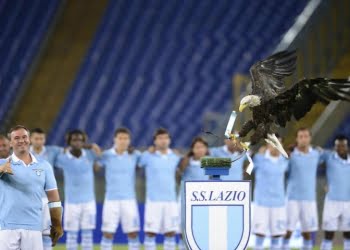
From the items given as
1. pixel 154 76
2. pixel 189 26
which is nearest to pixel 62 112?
pixel 154 76

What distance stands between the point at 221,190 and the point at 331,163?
3245mm

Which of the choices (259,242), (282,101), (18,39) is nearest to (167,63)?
(18,39)

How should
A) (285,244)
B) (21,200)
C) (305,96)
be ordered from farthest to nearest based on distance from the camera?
1. (285,244)
2. (305,96)
3. (21,200)

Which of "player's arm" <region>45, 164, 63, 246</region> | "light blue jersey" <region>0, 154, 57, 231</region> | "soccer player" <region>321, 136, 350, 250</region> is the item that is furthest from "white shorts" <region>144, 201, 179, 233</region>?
"light blue jersey" <region>0, 154, 57, 231</region>

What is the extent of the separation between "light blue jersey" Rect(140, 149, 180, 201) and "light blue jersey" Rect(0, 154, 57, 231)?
3.53 m

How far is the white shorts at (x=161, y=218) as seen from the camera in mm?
8766

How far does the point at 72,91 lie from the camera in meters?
13.4

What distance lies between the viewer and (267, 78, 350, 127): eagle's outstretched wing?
19.5 ft

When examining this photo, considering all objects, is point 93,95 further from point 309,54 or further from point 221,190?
point 221,190

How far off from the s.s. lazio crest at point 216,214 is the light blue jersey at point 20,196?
43.7 inches

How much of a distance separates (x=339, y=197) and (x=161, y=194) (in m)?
1.87

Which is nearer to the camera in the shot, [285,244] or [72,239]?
[72,239]

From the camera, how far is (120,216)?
344 inches

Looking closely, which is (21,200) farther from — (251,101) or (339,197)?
(339,197)
